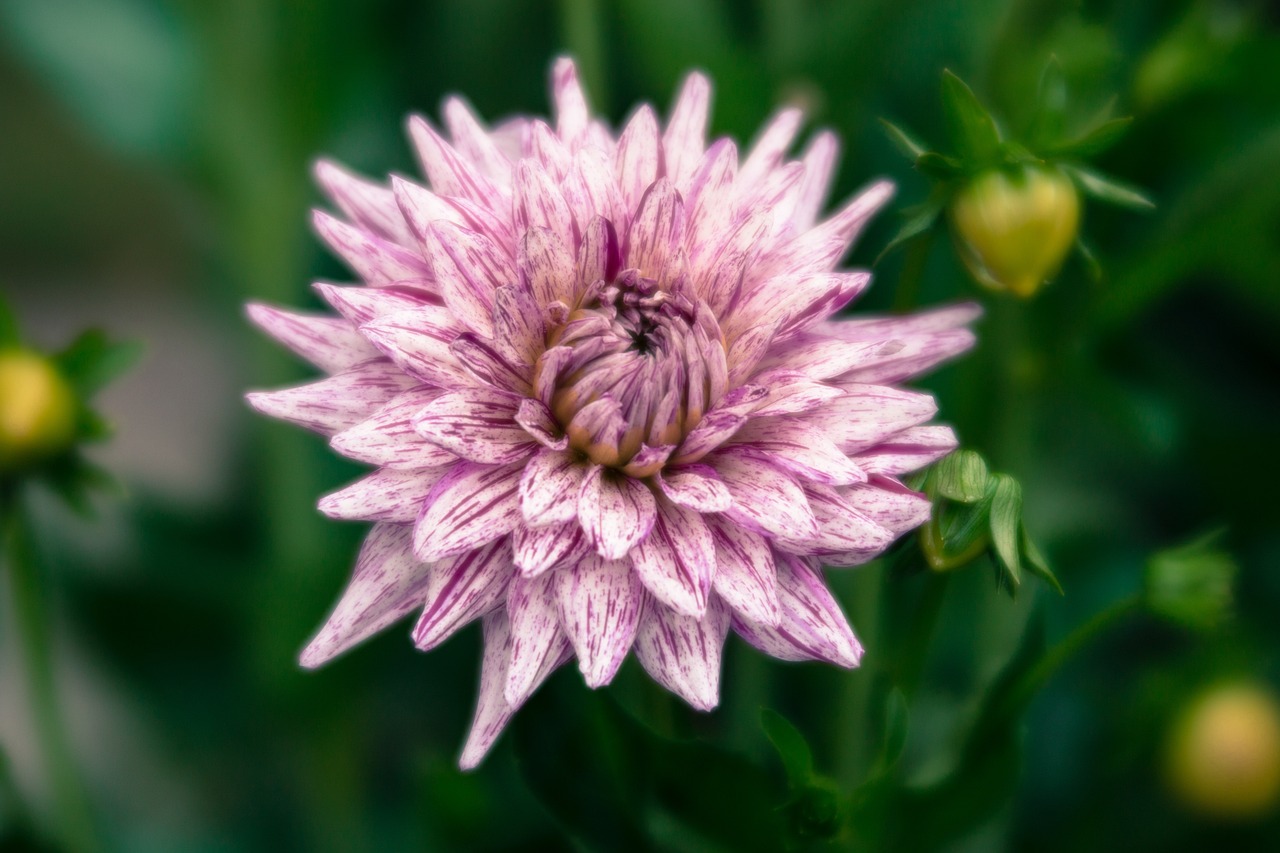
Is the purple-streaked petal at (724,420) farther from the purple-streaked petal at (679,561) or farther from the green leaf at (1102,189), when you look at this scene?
the green leaf at (1102,189)

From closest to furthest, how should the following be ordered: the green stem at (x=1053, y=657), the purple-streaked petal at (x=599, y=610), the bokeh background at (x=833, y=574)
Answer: the purple-streaked petal at (x=599, y=610) → the green stem at (x=1053, y=657) → the bokeh background at (x=833, y=574)

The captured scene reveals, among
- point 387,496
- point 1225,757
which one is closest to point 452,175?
point 387,496

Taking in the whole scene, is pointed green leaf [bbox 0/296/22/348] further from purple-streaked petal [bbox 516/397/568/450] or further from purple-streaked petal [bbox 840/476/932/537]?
purple-streaked petal [bbox 840/476/932/537]

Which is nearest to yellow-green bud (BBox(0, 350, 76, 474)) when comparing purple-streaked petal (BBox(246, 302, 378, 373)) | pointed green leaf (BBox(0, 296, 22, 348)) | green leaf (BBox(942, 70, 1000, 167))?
Result: pointed green leaf (BBox(0, 296, 22, 348))

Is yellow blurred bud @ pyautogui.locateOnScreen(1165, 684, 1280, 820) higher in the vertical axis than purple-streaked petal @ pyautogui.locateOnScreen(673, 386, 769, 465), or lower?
lower

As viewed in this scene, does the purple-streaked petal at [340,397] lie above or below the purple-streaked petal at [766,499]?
above

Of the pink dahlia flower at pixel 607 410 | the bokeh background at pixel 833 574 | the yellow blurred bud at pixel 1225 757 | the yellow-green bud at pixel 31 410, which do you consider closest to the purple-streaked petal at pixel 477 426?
the pink dahlia flower at pixel 607 410

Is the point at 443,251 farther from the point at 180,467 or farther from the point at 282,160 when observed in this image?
the point at 180,467
